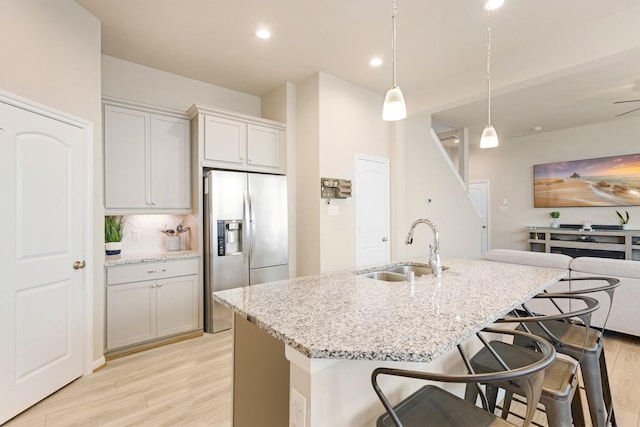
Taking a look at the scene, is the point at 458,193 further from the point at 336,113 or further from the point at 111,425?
the point at 111,425

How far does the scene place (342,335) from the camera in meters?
1.04

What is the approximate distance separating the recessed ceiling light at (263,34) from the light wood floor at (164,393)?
3.02 meters

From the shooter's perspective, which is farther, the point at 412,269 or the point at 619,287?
the point at 619,287

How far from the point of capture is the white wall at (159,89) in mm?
3346

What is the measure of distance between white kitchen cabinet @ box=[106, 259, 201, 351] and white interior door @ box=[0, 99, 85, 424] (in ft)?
1.26

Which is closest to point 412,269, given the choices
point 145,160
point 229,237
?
point 229,237

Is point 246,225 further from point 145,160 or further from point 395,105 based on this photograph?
Result: point 395,105

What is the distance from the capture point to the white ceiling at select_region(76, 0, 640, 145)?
2.59 m

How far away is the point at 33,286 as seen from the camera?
6.88 ft

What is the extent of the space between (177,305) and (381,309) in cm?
259

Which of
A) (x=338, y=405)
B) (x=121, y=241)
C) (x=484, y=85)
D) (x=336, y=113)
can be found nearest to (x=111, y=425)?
(x=338, y=405)

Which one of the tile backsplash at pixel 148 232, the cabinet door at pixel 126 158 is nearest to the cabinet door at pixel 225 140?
the cabinet door at pixel 126 158

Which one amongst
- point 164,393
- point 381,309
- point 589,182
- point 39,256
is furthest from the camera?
point 589,182

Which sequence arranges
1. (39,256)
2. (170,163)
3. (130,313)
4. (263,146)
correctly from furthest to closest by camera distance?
(263,146)
(170,163)
(130,313)
(39,256)
